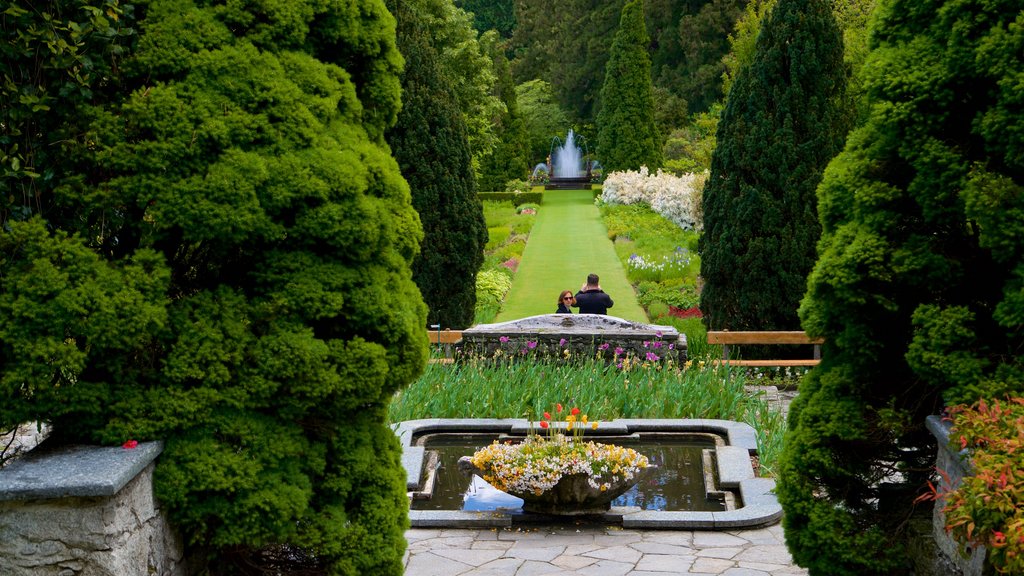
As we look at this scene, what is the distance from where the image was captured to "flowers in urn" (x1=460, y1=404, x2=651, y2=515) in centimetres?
658

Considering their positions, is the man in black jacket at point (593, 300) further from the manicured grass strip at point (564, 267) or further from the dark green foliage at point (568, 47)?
the dark green foliage at point (568, 47)

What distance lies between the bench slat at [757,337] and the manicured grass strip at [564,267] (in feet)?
16.8

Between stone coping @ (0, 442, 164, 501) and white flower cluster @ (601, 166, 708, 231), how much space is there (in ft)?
58.9

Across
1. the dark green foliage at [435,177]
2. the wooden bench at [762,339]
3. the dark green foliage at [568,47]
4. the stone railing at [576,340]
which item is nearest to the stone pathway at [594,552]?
the stone railing at [576,340]

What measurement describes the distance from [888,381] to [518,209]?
100 ft

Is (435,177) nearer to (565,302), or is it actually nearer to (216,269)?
(565,302)

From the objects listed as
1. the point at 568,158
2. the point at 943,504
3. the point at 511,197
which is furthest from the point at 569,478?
the point at 568,158

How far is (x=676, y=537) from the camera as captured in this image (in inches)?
255

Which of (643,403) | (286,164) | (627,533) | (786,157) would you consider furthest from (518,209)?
(286,164)

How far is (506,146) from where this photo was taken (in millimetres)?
40969

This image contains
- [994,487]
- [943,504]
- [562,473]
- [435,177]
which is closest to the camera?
[994,487]

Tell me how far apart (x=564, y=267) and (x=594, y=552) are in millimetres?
16132

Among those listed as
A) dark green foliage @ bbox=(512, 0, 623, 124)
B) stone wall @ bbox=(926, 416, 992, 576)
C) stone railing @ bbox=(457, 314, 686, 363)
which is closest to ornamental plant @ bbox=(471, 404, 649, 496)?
stone wall @ bbox=(926, 416, 992, 576)

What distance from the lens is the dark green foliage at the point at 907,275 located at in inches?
162
